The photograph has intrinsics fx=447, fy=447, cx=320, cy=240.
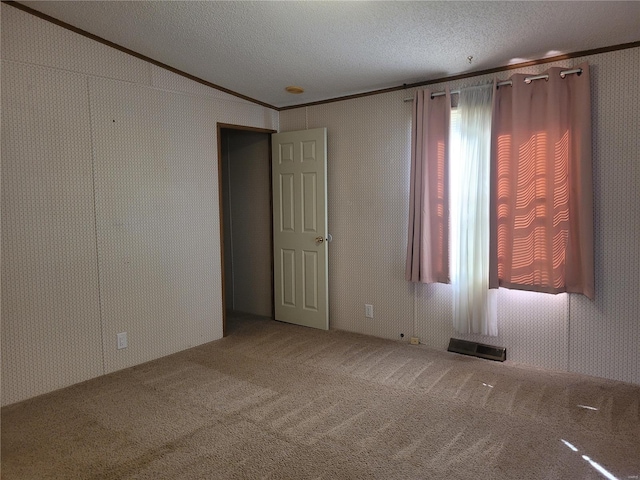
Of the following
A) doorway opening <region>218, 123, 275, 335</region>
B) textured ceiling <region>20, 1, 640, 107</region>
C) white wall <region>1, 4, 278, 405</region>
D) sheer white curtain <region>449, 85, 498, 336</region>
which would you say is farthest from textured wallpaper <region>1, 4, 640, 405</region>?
doorway opening <region>218, 123, 275, 335</region>

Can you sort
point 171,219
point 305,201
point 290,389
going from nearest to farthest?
point 290,389
point 171,219
point 305,201

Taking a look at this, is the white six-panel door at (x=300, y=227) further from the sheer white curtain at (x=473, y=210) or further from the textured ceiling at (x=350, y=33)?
the sheer white curtain at (x=473, y=210)

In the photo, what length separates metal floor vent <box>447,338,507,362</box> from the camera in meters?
3.51

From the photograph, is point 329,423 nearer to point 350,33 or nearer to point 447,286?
point 447,286

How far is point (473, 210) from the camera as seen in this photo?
3512 millimetres

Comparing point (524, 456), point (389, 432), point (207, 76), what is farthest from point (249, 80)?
point (524, 456)

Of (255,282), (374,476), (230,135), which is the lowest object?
(374,476)

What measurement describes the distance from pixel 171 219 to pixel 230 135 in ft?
5.75

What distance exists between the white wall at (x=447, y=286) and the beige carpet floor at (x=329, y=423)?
235 millimetres

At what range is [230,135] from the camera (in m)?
5.25

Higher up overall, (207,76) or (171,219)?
(207,76)

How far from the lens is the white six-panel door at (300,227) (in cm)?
446

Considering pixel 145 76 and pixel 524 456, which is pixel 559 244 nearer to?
pixel 524 456

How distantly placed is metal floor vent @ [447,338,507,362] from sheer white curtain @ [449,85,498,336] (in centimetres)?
12
